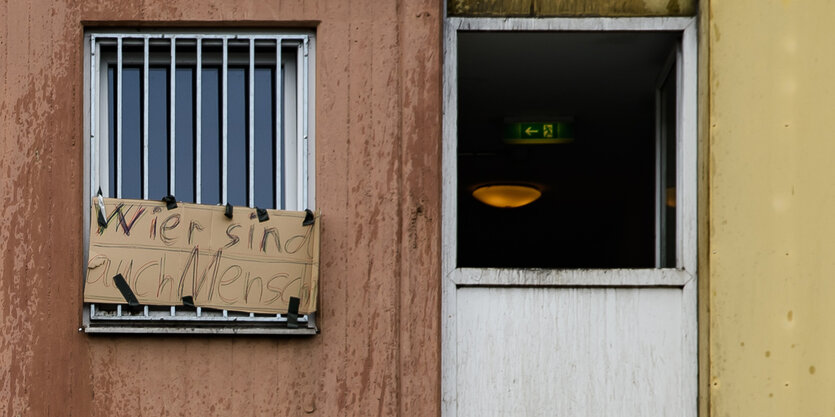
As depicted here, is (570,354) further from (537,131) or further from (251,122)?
(537,131)

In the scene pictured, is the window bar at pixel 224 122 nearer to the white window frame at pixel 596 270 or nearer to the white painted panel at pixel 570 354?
the white window frame at pixel 596 270

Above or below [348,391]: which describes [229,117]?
above

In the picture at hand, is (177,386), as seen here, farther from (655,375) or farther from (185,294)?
(655,375)

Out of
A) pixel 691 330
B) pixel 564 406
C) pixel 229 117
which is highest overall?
pixel 229 117

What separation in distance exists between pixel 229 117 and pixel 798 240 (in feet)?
10.6

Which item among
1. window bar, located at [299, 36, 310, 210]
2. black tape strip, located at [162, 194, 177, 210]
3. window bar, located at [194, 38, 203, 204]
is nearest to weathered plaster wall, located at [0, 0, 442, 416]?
window bar, located at [299, 36, 310, 210]

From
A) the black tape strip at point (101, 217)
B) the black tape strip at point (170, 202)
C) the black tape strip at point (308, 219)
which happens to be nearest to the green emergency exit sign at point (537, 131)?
the black tape strip at point (308, 219)

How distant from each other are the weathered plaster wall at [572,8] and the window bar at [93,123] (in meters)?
2.01

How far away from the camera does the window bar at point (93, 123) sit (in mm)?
6719

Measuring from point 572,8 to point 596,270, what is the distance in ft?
4.92

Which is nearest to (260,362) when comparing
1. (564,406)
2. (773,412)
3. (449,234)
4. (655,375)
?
(449,234)

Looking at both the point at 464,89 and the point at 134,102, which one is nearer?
the point at 134,102

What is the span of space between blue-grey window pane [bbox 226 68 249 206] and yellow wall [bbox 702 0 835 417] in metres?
2.60

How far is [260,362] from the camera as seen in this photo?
21.6ft
